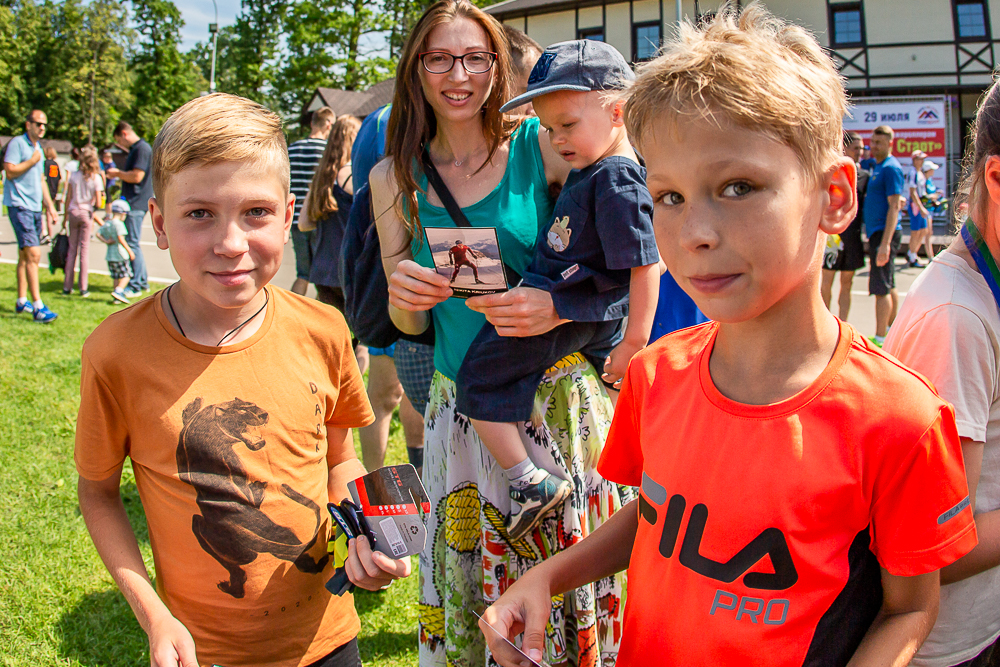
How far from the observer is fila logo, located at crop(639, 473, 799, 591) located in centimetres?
106

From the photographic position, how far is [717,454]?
114 cm

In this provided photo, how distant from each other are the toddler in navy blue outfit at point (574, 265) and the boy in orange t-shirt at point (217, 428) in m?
0.59

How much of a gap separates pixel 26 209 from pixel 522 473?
27.4 feet

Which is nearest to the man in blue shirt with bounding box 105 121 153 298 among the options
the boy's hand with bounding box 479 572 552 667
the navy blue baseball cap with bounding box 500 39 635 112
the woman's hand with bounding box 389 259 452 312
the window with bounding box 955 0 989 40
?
the woman's hand with bounding box 389 259 452 312

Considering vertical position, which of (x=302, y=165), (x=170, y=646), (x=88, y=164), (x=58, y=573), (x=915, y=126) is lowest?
(x=58, y=573)

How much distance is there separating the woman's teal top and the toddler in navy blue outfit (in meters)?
0.09

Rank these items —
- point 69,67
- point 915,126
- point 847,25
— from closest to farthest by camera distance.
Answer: point 915,126
point 847,25
point 69,67

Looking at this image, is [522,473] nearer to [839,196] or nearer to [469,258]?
[469,258]

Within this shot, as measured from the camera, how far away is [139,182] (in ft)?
31.3

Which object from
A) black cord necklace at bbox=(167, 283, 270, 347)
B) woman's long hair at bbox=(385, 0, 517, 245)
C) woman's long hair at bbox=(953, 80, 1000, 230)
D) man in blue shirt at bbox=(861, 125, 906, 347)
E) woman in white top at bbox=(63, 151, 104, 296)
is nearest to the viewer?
woman's long hair at bbox=(953, 80, 1000, 230)

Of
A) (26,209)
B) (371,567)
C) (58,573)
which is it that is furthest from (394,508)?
(26,209)

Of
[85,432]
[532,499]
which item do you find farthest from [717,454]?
[85,432]

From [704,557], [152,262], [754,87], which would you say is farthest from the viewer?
[152,262]

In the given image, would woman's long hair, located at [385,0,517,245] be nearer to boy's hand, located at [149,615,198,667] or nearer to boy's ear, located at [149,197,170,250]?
boy's ear, located at [149,197,170,250]
